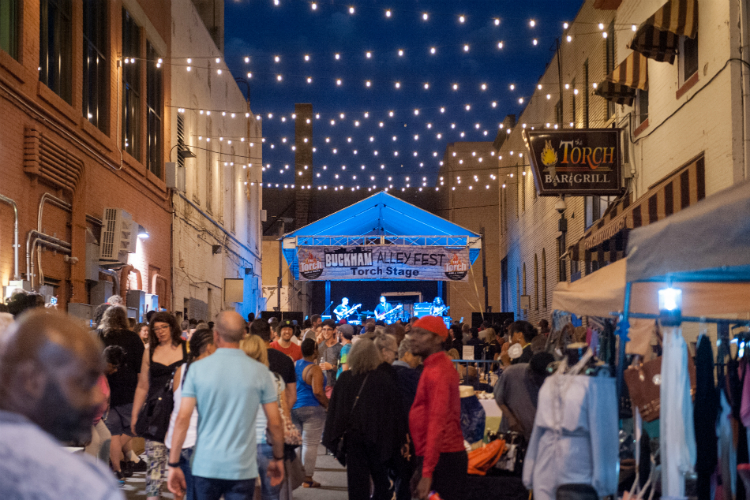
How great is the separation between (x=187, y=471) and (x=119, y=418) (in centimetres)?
352

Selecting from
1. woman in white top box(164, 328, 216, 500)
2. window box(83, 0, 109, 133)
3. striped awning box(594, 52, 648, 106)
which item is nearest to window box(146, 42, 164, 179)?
window box(83, 0, 109, 133)

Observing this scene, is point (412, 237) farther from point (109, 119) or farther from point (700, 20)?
point (700, 20)

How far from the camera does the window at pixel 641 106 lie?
53.5 ft

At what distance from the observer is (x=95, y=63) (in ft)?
55.1

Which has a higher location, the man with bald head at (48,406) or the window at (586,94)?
the window at (586,94)

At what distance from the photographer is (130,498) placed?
332 inches

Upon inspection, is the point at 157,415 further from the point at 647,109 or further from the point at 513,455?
the point at 647,109

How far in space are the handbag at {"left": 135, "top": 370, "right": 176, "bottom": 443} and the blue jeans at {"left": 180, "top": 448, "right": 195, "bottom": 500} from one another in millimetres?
1001

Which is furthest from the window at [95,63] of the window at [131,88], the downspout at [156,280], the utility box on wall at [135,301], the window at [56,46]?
the downspout at [156,280]

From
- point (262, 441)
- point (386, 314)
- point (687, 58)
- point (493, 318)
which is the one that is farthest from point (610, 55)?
point (262, 441)

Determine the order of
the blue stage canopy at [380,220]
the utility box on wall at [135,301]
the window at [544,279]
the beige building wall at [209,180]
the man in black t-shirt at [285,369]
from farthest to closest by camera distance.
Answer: the window at [544,279]
the blue stage canopy at [380,220]
the beige building wall at [209,180]
the utility box on wall at [135,301]
the man in black t-shirt at [285,369]

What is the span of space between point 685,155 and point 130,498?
33.8ft

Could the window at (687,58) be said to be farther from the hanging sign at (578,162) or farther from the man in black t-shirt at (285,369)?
the man in black t-shirt at (285,369)

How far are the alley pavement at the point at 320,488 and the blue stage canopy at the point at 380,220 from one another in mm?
15184
